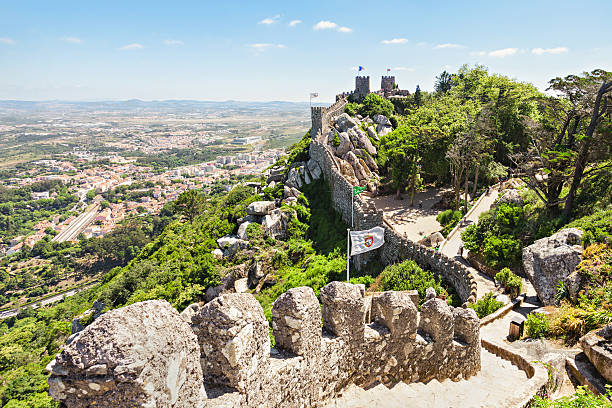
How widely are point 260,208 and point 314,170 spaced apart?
6930 mm

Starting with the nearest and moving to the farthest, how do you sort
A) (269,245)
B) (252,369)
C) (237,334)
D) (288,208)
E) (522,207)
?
(237,334) → (252,369) → (522,207) → (269,245) → (288,208)

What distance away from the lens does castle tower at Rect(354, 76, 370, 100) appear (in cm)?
5456

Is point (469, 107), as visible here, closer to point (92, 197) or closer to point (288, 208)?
point (288, 208)

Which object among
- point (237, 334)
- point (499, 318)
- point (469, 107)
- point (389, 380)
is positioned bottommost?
point (499, 318)

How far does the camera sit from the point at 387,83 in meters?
68.4

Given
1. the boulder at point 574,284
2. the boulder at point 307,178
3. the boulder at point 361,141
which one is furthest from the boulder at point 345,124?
the boulder at point 574,284

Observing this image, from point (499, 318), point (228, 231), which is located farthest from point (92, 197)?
point (499, 318)

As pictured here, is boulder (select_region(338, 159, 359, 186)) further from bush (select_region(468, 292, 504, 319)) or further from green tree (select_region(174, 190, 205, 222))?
green tree (select_region(174, 190, 205, 222))

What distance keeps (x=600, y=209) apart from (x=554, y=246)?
3911mm

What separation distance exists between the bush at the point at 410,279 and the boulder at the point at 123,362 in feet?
39.0

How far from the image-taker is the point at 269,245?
81.8 feet

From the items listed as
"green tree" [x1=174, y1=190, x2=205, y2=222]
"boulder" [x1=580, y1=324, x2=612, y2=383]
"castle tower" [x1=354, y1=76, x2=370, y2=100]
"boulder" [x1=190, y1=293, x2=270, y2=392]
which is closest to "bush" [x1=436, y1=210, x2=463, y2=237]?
"boulder" [x1=580, y1=324, x2=612, y2=383]

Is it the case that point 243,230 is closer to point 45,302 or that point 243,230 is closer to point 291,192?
point 291,192

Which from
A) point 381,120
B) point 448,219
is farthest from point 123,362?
point 381,120
